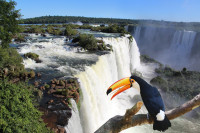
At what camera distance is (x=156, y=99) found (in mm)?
3742

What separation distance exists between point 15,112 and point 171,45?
40957 millimetres

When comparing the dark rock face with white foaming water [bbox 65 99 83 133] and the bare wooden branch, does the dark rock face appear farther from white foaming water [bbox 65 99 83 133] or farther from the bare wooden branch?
the bare wooden branch

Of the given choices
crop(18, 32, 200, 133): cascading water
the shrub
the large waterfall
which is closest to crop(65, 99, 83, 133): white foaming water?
crop(18, 32, 200, 133): cascading water

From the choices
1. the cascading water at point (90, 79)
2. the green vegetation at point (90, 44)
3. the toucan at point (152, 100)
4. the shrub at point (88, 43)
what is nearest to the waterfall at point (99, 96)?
the cascading water at point (90, 79)

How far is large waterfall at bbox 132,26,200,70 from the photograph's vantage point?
35.5 meters

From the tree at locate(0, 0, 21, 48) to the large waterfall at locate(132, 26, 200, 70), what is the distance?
30.7 meters

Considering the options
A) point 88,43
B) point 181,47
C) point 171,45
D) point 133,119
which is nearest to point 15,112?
point 133,119

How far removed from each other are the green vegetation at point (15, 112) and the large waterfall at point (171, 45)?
32.8 meters

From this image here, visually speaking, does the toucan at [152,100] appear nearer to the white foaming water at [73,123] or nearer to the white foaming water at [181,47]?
the white foaming water at [73,123]

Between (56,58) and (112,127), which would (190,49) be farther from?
(112,127)

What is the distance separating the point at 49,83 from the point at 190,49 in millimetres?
36597

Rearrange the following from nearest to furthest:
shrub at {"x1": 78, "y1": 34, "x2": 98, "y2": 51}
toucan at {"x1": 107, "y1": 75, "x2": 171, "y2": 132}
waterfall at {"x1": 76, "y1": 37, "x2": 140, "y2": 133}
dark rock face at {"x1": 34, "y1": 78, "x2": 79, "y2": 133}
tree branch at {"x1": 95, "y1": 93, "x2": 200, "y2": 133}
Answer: tree branch at {"x1": 95, "y1": 93, "x2": 200, "y2": 133} < toucan at {"x1": 107, "y1": 75, "x2": 171, "y2": 132} < dark rock face at {"x1": 34, "y1": 78, "x2": 79, "y2": 133} < waterfall at {"x1": 76, "y1": 37, "x2": 140, "y2": 133} < shrub at {"x1": 78, "y1": 34, "x2": 98, "y2": 51}

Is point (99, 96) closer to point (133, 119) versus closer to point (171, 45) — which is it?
point (133, 119)

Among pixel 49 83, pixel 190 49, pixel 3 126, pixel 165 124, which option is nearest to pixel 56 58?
pixel 49 83
